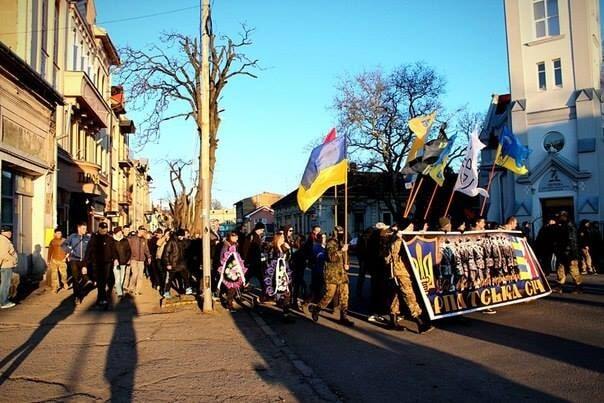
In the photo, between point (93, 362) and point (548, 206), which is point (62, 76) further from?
point (548, 206)

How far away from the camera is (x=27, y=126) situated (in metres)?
15.4

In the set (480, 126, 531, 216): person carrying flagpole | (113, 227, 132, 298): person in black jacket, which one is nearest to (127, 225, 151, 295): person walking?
(113, 227, 132, 298): person in black jacket

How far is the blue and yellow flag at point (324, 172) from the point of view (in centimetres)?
1083

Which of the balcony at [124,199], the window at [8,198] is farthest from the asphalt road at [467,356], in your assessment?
the balcony at [124,199]

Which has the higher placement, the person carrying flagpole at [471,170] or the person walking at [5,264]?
the person carrying flagpole at [471,170]

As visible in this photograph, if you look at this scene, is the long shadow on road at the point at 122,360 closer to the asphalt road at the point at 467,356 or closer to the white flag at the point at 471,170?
the asphalt road at the point at 467,356

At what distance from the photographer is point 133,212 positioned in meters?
50.6

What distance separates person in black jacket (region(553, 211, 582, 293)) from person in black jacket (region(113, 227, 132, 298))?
34.4ft

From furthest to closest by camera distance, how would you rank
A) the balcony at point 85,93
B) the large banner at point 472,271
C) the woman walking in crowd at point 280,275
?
the balcony at point 85,93 → the woman walking in crowd at point 280,275 → the large banner at point 472,271

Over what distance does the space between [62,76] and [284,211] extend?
5938 centimetres

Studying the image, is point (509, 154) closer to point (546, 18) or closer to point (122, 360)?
point (122, 360)

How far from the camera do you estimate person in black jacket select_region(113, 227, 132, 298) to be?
43.3ft

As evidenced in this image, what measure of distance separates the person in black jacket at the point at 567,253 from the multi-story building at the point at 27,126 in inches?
546

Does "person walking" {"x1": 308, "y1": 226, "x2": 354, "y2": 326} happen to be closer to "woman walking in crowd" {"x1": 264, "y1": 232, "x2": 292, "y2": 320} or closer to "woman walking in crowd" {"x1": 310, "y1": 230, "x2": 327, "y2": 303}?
"woman walking in crowd" {"x1": 264, "y1": 232, "x2": 292, "y2": 320}
